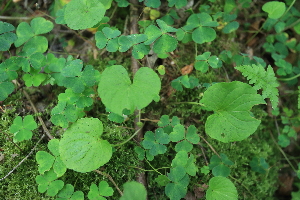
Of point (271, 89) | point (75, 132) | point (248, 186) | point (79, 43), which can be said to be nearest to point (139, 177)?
point (75, 132)

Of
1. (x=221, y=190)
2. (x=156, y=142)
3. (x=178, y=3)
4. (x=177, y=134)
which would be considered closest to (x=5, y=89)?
(x=156, y=142)

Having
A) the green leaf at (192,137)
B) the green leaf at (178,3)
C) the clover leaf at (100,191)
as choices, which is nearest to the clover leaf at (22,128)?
the clover leaf at (100,191)

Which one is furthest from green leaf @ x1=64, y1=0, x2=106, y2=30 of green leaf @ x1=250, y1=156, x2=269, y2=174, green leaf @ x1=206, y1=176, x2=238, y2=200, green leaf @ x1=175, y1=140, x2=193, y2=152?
green leaf @ x1=250, y1=156, x2=269, y2=174

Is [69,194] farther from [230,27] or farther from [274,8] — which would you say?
[274,8]

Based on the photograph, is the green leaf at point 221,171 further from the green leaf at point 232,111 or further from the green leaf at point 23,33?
the green leaf at point 23,33

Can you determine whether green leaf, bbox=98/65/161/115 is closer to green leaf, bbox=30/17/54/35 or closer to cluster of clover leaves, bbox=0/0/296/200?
cluster of clover leaves, bbox=0/0/296/200

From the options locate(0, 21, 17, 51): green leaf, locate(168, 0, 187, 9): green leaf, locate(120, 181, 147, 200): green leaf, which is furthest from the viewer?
locate(168, 0, 187, 9): green leaf

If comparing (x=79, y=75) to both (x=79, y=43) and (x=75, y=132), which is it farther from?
(x=79, y=43)
